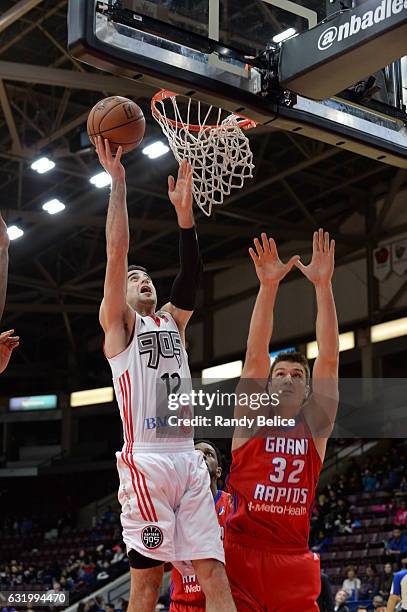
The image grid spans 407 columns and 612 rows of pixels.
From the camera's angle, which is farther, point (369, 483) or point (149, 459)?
point (369, 483)

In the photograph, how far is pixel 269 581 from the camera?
397 cm

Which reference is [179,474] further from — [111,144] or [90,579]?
[90,579]

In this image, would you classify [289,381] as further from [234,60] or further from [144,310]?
[234,60]

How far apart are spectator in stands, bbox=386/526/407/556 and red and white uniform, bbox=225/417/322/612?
32.6 ft

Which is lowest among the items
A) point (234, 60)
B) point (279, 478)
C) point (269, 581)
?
point (269, 581)

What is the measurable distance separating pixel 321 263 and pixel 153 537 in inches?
65.7

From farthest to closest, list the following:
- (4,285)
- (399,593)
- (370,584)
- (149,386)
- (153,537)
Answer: (370,584) < (399,593) < (4,285) < (149,386) < (153,537)

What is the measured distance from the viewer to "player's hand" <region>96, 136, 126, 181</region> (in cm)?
412

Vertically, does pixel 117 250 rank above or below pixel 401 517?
above

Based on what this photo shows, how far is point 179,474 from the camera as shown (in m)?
3.96

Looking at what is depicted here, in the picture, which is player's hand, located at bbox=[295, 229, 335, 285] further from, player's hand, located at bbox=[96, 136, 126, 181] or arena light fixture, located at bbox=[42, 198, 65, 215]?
arena light fixture, located at bbox=[42, 198, 65, 215]

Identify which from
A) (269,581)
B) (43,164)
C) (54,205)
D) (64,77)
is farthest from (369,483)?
(269,581)

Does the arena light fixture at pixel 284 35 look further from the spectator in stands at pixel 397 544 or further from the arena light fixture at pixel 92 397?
the arena light fixture at pixel 92 397

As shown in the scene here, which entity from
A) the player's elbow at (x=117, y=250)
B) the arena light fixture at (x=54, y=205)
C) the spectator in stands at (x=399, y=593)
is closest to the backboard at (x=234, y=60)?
the player's elbow at (x=117, y=250)
